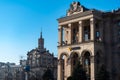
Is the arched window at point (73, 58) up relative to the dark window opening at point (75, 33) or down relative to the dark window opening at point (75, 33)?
down

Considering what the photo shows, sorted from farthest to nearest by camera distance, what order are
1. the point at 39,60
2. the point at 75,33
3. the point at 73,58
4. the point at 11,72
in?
the point at 11,72, the point at 39,60, the point at 75,33, the point at 73,58

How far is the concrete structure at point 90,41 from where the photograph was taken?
67250mm

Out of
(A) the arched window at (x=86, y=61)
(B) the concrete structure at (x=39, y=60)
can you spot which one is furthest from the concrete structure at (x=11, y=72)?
(A) the arched window at (x=86, y=61)

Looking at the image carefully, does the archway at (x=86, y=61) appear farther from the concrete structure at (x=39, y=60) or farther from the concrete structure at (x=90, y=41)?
the concrete structure at (x=39, y=60)

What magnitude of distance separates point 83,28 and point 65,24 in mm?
5587

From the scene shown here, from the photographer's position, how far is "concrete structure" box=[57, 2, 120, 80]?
6725 cm

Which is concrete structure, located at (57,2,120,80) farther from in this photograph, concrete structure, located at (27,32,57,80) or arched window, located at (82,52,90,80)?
concrete structure, located at (27,32,57,80)

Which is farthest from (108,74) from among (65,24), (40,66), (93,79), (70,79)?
(40,66)

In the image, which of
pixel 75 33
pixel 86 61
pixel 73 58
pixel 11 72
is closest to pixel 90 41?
pixel 86 61

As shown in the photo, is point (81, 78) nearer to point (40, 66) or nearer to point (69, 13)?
point (69, 13)

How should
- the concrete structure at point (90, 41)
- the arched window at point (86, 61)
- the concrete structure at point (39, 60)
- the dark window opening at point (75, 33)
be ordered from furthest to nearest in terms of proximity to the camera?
1. the concrete structure at point (39, 60)
2. the dark window opening at point (75, 33)
3. the arched window at point (86, 61)
4. the concrete structure at point (90, 41)

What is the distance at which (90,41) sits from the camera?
6712 centimetres

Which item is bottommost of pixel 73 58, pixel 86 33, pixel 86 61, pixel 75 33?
pixel 86 61

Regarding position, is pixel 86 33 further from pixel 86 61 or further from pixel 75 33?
pixel 86 61
